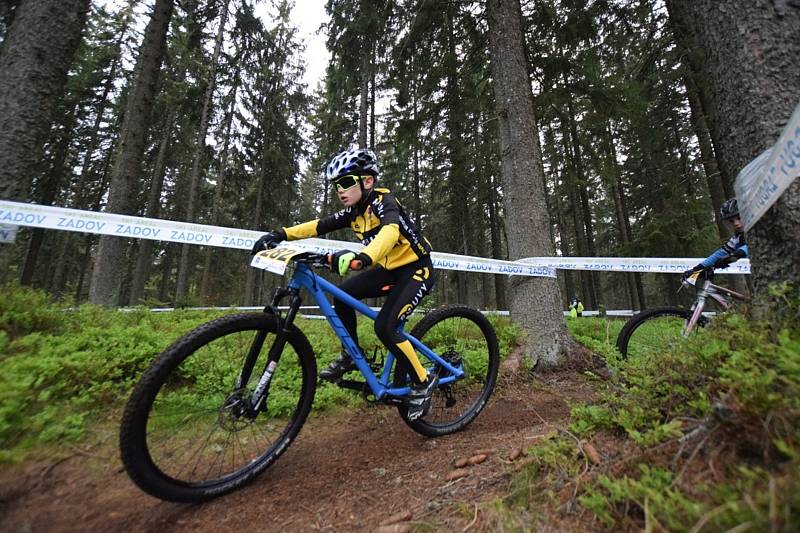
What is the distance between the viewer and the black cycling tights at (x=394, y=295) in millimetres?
3191

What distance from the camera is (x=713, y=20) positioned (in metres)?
2.66

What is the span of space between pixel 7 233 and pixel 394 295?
4.50m

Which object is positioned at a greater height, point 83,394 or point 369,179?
point 369,179

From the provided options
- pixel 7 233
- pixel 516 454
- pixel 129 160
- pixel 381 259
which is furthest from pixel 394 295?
pixel 129 160

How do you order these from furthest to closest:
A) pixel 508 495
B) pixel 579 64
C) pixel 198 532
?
pixel 579 64 < pixel 198 532 < pixel 508 495

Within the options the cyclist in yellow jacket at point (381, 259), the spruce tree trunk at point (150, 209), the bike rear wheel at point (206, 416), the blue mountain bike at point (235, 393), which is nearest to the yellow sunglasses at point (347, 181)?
the cyclist in yellow jacket at point (381, 259)

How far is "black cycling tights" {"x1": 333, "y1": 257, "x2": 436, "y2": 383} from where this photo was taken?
3191 mm

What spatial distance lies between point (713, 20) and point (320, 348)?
545cm

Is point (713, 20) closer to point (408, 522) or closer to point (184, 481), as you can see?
point (408, 522)

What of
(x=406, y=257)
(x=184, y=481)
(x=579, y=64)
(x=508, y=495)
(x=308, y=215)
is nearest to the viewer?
(x=508, y=495)

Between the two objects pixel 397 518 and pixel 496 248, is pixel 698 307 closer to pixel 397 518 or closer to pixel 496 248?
pixel 397 518

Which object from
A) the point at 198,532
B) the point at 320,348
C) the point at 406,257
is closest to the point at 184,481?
the point at 198,532

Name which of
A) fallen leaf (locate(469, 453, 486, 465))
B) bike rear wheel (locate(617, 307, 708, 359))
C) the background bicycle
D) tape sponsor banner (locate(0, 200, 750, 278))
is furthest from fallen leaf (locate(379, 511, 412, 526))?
bike rear wheel (locate(617, 307, 708, 359))

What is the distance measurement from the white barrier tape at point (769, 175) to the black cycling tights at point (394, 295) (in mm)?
2376
